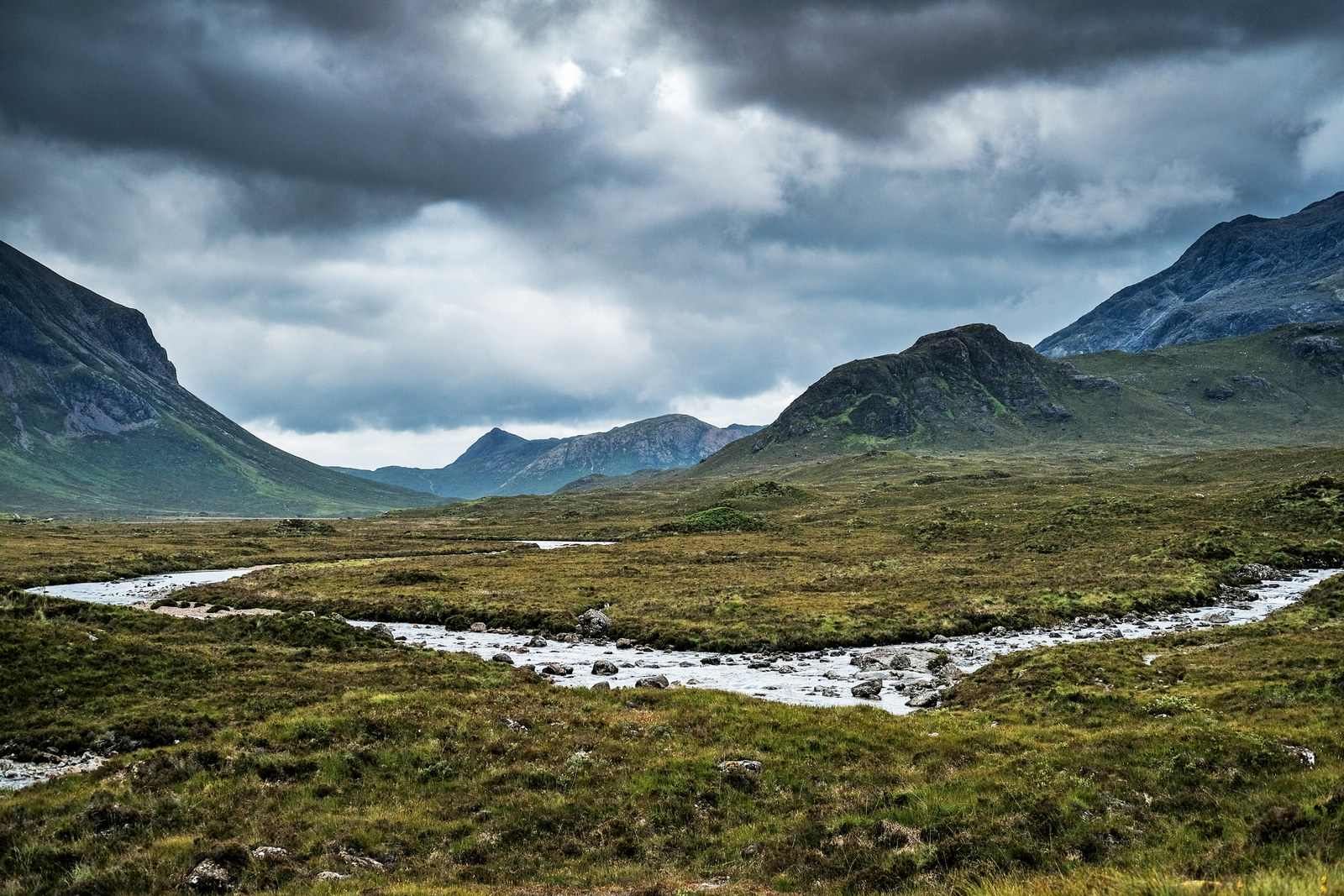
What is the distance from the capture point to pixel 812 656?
4350cm

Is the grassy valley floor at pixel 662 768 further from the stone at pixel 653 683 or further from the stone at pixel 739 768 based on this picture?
the stone at pixel 653 683

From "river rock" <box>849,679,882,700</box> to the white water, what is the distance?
0.99 ft

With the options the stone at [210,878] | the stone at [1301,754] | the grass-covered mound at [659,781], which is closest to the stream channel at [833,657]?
the grass-covered mound at [659,781]

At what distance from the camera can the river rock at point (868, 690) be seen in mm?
32281

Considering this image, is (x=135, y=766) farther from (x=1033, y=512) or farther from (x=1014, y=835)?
(x=1033, y=512)

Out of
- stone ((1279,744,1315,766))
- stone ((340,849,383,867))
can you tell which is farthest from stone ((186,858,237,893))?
stone ((1279,744,1315,766))

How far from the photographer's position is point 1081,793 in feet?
55.4

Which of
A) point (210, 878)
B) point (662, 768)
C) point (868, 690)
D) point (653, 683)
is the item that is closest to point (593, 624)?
point (653, 683)

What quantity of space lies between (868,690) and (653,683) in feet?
33.5

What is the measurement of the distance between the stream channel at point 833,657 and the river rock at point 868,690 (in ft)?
0.26

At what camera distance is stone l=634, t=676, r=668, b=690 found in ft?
108

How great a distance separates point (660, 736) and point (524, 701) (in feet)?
23.8

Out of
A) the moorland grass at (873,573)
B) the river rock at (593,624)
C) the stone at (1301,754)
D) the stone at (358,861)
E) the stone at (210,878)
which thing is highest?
the stone at (1301,754)

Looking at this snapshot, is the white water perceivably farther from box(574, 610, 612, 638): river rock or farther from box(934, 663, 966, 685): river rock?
box(574, 610, 612, 638): river rock
